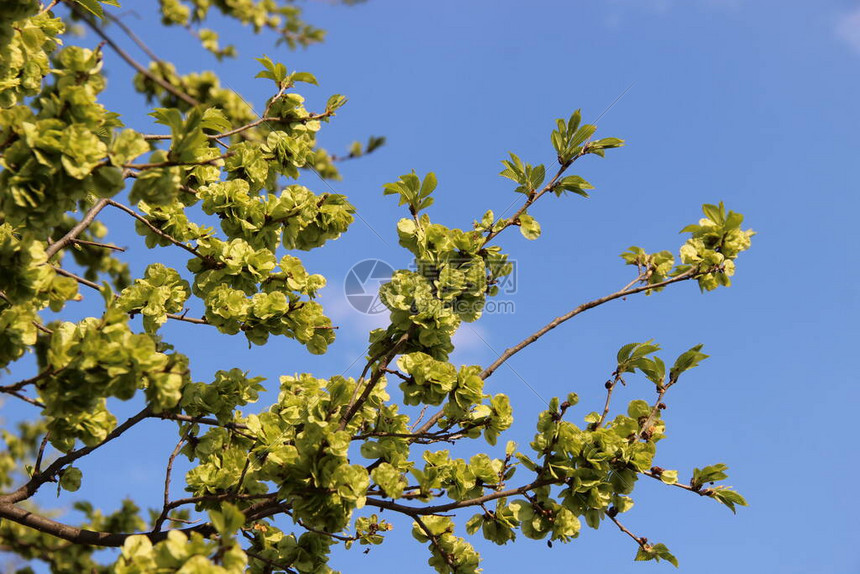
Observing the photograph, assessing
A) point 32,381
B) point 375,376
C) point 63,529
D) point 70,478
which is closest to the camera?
point 32,381

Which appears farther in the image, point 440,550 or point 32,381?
point 440,550

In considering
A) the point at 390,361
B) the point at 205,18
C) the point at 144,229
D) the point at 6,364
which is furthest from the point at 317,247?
the point at 205,18

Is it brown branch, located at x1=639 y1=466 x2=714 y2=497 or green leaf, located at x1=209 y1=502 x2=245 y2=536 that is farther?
brown branch, located at x1=639 y1=466 x2=714 y2=497

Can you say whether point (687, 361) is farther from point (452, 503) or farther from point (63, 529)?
point (63, 529)

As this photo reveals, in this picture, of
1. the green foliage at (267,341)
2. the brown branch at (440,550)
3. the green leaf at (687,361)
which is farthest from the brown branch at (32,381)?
the green leaf at (687,361)

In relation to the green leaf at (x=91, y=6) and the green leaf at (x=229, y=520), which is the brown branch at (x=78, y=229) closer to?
the green leaf at (x=91, y=6)

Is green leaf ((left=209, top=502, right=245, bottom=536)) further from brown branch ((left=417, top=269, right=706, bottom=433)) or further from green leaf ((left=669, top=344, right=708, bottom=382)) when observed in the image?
green leaf ((left=669, top=344, right=708, bottom=382))

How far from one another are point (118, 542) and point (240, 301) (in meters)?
1.35

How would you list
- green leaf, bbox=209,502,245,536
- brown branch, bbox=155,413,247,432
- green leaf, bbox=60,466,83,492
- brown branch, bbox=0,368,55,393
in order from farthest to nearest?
1. green leaf, bbox=60,466,83,492
2. brown branch, bbox=155,413,247,432
3. brown branch, bbox=0,368,55,393
4. green leaf, bbox=209,502,245,536

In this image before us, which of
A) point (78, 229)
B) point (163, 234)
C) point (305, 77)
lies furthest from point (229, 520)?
point (305, 77)

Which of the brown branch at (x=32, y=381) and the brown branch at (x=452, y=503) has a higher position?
the brown branch at (x=32, y=381)

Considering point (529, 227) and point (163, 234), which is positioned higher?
point (163, 234)

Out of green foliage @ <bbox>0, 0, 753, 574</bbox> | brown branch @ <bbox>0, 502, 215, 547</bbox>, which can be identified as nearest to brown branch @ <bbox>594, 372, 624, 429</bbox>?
green foliage @ <bbox>0, 0, 753, 574</bbox>

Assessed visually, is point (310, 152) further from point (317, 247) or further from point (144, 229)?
point (144, 229)
